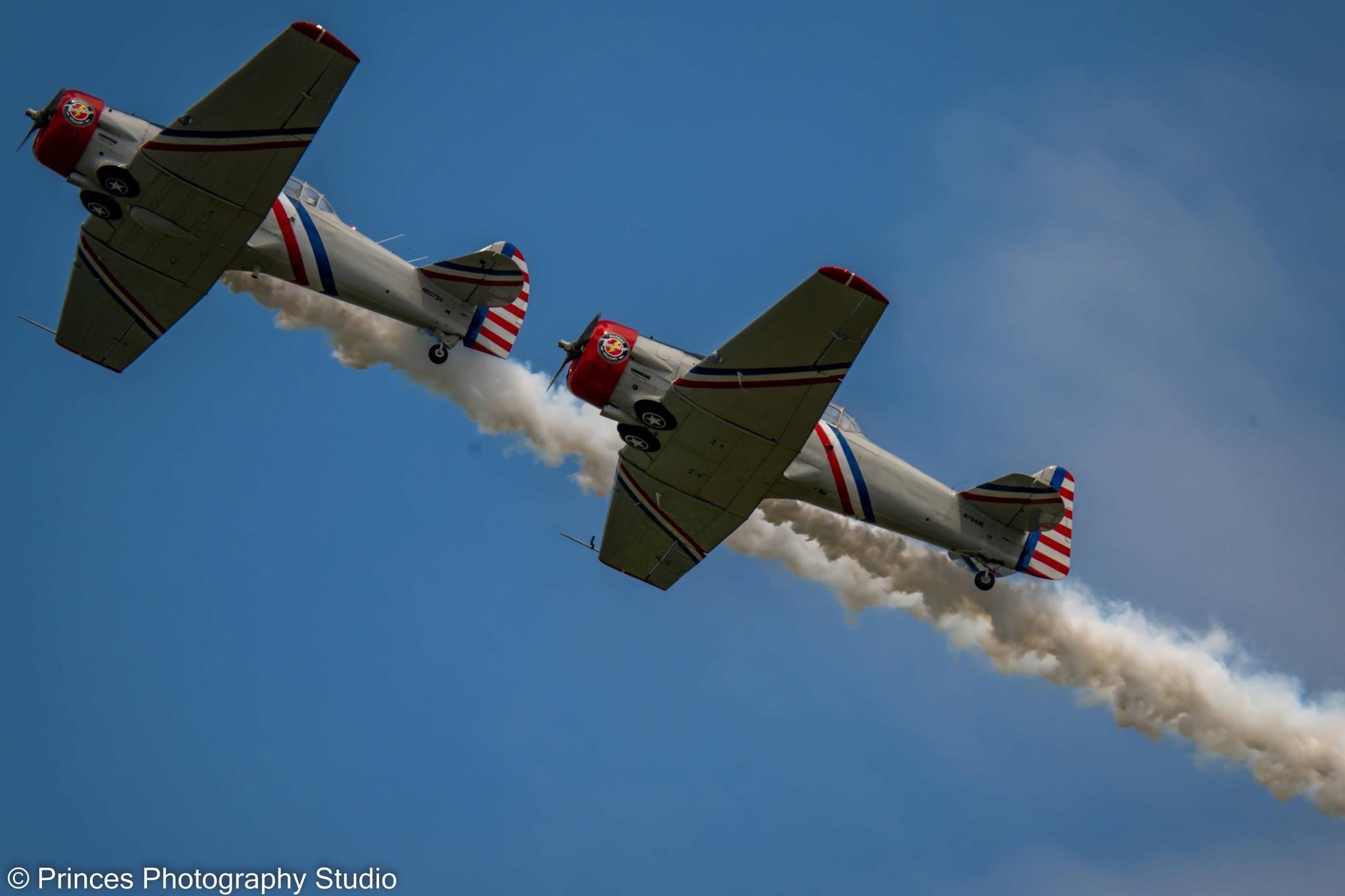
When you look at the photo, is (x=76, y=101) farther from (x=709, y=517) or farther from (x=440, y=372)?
(x=709, y=517)

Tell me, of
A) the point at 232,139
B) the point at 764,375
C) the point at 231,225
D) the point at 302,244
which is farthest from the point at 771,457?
the point at 232,139

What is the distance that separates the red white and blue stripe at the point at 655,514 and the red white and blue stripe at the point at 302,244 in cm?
737

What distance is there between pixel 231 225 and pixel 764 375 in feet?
36.0

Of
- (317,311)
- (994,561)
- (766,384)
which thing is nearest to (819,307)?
(766,384)

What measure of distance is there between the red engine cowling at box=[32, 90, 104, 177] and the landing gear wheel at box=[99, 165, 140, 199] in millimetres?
956

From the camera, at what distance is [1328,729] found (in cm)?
3753

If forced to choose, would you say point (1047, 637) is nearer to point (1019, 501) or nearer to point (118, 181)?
point (1019, 501)

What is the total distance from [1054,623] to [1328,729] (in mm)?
6232

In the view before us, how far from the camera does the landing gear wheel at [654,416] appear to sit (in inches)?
1241

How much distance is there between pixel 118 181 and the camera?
3344 centimetres

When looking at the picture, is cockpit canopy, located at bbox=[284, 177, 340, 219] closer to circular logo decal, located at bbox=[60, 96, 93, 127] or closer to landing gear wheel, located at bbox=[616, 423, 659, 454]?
circular logo decal, located at bbox=[60, 96, 93, 127]

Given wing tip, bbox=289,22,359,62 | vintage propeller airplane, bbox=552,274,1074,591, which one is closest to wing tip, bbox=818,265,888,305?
vintage propeller airplane, bbox=552,274,1074,591

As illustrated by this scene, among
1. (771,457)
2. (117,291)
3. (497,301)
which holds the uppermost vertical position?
(497,301)

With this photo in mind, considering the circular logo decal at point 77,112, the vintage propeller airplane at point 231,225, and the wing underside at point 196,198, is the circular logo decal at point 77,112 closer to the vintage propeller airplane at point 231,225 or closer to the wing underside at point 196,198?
the vintage propeller airplane at point 231,225
